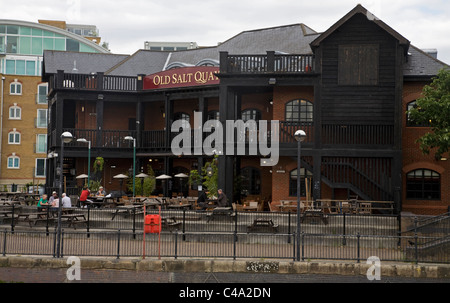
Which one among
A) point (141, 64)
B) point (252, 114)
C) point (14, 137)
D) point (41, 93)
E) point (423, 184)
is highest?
point (141, 64)

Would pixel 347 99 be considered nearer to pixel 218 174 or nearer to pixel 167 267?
pixel 218 174

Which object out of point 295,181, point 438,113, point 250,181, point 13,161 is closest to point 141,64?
point 250,181

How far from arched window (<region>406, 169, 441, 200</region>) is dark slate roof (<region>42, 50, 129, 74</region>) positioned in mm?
21428

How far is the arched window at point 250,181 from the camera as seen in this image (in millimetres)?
33031

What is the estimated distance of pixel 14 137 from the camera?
170 feet

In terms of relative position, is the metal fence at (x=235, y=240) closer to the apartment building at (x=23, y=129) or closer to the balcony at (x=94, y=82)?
the balcony at (x=94, y=82)

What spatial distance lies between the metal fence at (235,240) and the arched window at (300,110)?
310 inches

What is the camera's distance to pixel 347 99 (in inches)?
1028

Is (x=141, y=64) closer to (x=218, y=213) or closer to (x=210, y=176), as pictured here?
(x=210, y=176)

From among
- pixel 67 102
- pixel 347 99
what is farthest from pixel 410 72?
pixel 67 102

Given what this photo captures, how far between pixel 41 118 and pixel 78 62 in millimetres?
15192

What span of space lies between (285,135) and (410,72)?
689 centimetres
